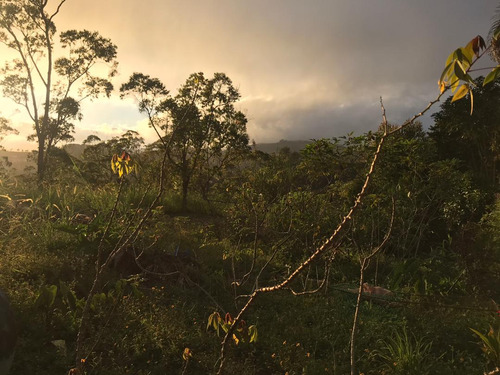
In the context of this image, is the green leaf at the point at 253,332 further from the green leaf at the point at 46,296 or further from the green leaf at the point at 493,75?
the green leaf at the point at 46,296

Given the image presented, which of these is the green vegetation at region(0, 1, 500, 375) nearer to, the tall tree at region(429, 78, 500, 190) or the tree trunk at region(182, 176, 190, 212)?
the tree trunk at region(182, 176, 190, 212)

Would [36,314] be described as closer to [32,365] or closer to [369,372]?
[32,365]

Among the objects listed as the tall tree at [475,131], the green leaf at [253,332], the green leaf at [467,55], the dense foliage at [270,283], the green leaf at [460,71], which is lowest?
the dense foliage at [270,283]

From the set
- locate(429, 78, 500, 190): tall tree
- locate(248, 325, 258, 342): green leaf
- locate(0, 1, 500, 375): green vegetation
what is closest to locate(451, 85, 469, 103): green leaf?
locate(0, 1, 500, 375): green vegetation

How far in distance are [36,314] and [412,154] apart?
21.3 ft

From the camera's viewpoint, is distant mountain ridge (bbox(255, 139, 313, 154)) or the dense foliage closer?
the dense foliage

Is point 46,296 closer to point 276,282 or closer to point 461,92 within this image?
point 276,282

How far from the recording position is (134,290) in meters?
4.29

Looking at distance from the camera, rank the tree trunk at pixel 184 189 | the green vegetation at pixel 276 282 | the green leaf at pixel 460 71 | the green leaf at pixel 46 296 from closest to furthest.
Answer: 1. the green leaf at pixel 460 71
2. the green vegetation at pixel 276 282
3. the green leaf at pixel 46 296
4. the tree trunk at pixel 184 189

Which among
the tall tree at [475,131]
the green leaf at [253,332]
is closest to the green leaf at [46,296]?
the green leaf at [253,332]

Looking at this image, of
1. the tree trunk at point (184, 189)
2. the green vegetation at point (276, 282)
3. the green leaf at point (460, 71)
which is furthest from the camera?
the tree trunk at point (184, 189)

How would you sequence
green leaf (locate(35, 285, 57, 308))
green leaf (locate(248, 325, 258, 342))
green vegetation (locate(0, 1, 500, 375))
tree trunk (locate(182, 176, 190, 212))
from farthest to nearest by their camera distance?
tree trunk (locate(182, 176, 190, 212)), green leaf (locate(35, 285, 57, 308)), green vegetation (locate(0, 1, 500, 375)), green leaf (locate(248, 325, 258, 342))

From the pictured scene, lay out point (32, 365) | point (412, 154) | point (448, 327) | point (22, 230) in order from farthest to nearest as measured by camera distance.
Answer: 1. point (412, 154)
2. point (22, 230)
3. point (448, 327)
4. point (32, 365)

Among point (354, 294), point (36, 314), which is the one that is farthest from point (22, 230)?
point (354, 294)
